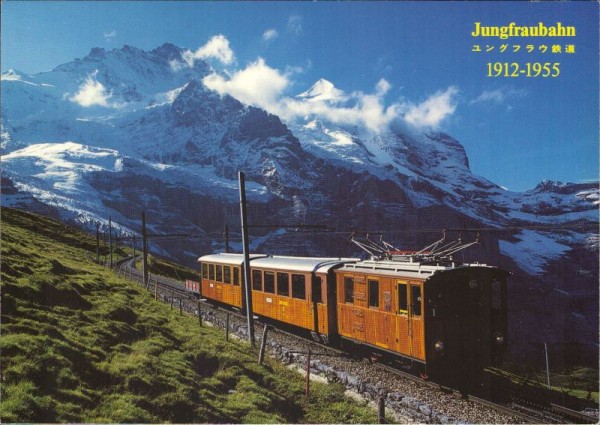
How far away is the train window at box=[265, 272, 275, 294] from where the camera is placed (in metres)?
20.3

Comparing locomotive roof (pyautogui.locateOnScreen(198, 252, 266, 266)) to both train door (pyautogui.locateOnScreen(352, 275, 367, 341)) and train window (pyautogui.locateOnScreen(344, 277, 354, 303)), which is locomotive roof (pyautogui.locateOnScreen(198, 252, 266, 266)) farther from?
train door (pyautogui.locateOnScreen(352, 275, 367, 341))

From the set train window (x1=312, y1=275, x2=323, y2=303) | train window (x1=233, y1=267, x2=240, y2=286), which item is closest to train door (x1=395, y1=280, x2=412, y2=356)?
train window (x1=312, y1=275, x2=323, y2=303)

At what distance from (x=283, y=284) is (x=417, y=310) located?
802 centimetres

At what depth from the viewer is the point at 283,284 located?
1947cm

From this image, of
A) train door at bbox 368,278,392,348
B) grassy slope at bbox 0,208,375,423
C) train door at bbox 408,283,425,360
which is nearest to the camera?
grassy slope at bbox 0,208,375,423

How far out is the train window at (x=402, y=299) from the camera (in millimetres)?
13137

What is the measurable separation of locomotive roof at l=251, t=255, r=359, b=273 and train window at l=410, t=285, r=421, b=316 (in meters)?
4.41

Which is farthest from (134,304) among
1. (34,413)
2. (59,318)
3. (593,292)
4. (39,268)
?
(593,292)

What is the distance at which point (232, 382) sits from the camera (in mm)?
12758

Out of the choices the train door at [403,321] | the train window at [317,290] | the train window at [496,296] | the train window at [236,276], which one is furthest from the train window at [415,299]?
the train window at [236,276]

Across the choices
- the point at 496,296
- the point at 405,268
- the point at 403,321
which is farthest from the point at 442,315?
the point at 496,296

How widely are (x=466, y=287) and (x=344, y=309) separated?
480 cm

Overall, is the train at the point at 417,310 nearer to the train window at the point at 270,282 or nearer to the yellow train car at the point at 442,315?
the yellow train car at the point at 442,315

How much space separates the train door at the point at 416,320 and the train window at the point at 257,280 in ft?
33.0
